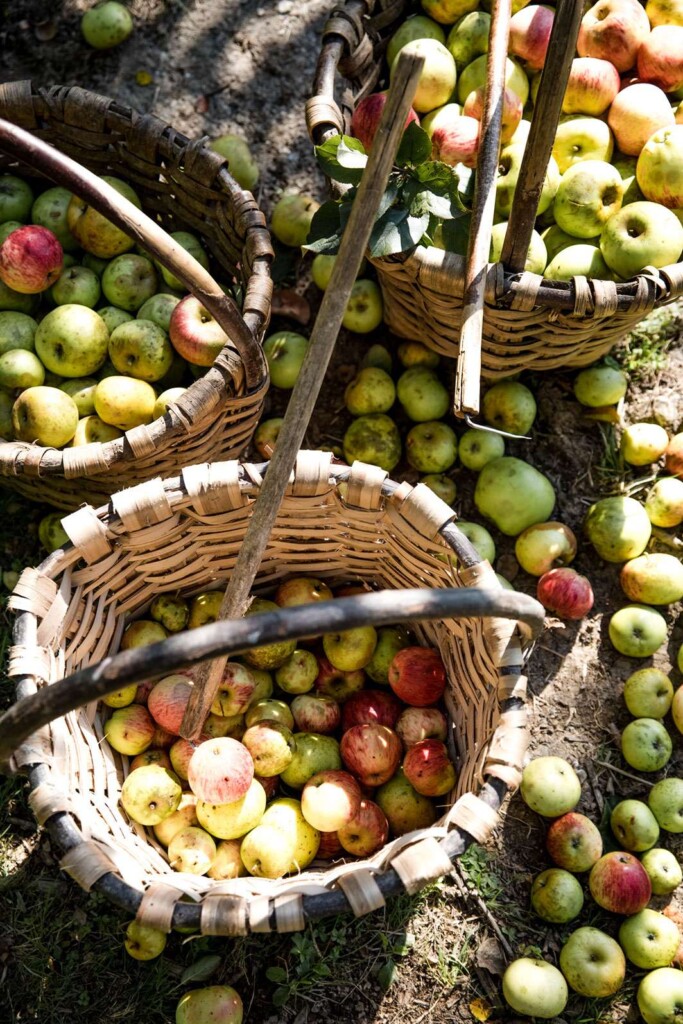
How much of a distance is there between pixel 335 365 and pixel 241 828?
1.88 meters

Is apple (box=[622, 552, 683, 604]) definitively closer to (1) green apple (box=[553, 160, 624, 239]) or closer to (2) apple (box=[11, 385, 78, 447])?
(1) green apple (box=[553, 160, 624, 239])

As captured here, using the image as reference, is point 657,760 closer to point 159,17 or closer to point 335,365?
point 335,365

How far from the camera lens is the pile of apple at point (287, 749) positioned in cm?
216

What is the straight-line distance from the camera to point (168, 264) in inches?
71.5

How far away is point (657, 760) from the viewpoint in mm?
2740

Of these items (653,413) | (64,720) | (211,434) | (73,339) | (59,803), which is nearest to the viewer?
(59,803)

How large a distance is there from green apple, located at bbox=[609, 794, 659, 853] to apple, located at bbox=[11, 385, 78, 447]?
2.23 meters

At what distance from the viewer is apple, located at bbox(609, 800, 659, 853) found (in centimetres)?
263

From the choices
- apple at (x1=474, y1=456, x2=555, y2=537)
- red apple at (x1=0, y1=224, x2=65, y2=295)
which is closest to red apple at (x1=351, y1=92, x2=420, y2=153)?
red apple at (x1=0, y1=224, x2=65, y2=295)

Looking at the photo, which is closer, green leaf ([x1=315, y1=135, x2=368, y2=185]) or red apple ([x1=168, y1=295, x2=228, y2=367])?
green leaf ([x1=315, y1=135, x2=368, y2=185])

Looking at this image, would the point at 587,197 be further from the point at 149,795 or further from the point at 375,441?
the point at 149,795

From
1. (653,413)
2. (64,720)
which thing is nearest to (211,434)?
(64,720)

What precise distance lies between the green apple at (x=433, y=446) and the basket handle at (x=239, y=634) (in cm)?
165

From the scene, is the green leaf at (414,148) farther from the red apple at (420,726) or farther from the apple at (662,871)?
the apple at (662,871)
